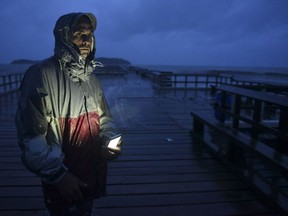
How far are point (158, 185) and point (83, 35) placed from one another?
2.33 meters

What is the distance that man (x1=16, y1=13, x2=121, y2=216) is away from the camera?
56.0 inches

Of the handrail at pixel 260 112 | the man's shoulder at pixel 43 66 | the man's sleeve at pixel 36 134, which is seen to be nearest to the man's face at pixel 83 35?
the man's shoulder at pixel 43 66

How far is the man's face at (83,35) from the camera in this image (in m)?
1.59

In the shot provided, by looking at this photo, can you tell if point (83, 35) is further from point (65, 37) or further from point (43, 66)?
point (43, 66)

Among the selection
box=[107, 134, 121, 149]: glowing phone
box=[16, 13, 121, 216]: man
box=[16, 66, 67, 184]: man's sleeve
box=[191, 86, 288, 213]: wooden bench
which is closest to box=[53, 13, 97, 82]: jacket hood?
box=[16, 13, 121, 216]: man

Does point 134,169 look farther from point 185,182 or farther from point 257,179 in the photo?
point 257,179

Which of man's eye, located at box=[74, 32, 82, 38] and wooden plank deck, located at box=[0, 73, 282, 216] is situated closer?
man's eye, located at box=[74, 32, 82, 38]

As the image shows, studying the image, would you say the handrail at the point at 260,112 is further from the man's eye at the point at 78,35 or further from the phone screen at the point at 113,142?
the man's eye at the point at 78,35

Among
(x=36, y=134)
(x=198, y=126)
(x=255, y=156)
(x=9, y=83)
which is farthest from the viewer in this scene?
(x=9, y=83)

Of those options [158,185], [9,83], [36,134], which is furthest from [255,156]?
[9,83]

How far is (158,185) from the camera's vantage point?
335cm

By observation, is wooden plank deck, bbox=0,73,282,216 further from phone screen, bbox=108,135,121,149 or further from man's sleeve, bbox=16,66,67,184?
man's sleeve, bbox=16,66,67,184

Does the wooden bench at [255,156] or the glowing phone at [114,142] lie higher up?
the glowing phone at [114,142]

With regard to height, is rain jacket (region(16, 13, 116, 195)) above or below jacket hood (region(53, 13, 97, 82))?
below
